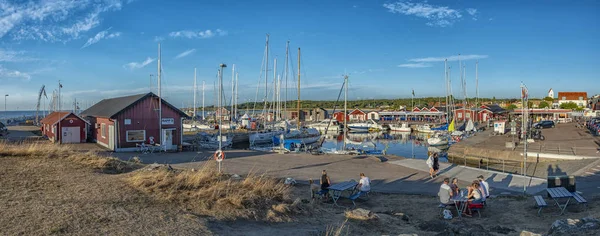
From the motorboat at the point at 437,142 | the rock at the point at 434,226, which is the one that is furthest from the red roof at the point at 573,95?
the rock at the point at 434,226

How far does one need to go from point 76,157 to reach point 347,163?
1431cm

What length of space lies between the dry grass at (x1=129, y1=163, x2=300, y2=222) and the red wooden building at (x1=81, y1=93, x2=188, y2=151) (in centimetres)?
1961

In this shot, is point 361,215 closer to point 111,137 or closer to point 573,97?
point 111,137

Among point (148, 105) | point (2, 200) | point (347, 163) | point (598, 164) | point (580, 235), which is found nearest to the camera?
point (580, 235)

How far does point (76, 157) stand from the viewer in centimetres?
1492

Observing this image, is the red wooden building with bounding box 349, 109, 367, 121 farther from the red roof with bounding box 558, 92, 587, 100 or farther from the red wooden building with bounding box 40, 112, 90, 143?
the red roof with bounding box 558, 92, 587, 100

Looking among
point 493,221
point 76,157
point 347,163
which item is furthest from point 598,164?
point 76,157

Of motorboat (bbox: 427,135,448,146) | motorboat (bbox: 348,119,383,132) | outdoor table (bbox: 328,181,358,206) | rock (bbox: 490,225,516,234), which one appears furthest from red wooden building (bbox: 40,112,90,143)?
motorboat (bbox: 348,119,383,132)

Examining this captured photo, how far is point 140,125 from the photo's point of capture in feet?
99.7

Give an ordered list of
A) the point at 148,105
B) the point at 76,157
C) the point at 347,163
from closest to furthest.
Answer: the point at 76,157 < the point at 347,163 < the point at 148,105

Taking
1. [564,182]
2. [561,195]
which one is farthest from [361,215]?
A: [564,182]

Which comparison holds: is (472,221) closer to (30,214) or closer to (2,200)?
(30,214)

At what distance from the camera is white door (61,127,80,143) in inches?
1367

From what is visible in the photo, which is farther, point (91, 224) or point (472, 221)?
point (472, 221)
